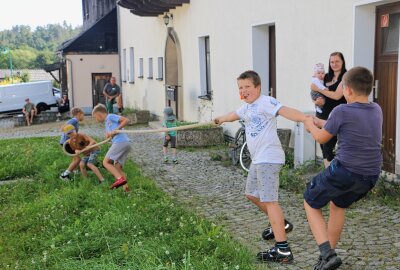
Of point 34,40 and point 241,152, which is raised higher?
point 34,40

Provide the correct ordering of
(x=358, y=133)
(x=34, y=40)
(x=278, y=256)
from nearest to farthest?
(x=358, y=133), (x=278, y=256), (x=34, y=40)

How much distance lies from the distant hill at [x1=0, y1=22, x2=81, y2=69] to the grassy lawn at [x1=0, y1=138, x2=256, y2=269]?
109 metres

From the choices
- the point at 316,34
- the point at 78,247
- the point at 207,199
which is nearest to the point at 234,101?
the point at 316,34

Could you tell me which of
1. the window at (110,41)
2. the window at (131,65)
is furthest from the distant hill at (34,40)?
→ the window at (131,65)

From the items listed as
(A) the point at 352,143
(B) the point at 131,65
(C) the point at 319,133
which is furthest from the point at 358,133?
(B) the point at 131,65

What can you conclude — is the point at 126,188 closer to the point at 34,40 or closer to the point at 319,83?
the point at 319,83

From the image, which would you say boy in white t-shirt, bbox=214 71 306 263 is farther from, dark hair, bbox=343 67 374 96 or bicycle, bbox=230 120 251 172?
bicycle, bbox=230 120 251 172

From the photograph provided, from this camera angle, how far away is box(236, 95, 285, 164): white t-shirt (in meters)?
4.56

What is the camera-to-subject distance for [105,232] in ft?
17.5

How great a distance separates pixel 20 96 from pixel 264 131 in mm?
28448

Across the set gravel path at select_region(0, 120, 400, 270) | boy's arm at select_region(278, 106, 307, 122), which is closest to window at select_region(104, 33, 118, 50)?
gravel path at select_region(0, 120, 400, 270)

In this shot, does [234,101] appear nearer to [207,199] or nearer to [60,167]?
[60,167]

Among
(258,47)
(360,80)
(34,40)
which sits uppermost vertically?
(34,40)

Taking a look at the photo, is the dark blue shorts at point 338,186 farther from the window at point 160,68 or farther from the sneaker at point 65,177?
the window at point 160,68
